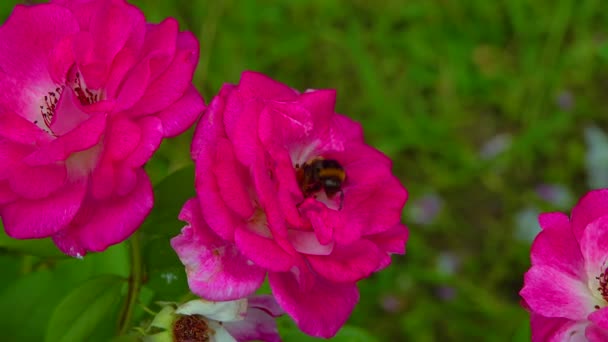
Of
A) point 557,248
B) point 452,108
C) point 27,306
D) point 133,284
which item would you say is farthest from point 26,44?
point 452,108

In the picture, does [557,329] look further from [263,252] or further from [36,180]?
[36,180]

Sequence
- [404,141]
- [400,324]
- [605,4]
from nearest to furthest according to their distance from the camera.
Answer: [400,324], [404,141], [605,4]

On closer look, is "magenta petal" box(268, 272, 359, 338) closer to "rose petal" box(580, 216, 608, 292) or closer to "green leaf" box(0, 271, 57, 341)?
"rose petal" box(580, 216, 608, 292)

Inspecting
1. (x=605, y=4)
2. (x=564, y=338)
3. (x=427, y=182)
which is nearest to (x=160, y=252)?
(x=564, y=338)

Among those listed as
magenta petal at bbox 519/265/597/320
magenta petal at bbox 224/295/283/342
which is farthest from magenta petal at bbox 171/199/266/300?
magenta petal at bbox 519/265/597/320

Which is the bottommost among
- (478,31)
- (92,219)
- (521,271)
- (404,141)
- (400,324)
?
(400,324)

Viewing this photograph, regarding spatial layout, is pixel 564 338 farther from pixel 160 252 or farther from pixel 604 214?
pixel 160 252

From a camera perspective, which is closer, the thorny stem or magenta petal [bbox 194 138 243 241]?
magenta petal [bbox 194 138 243 241]
